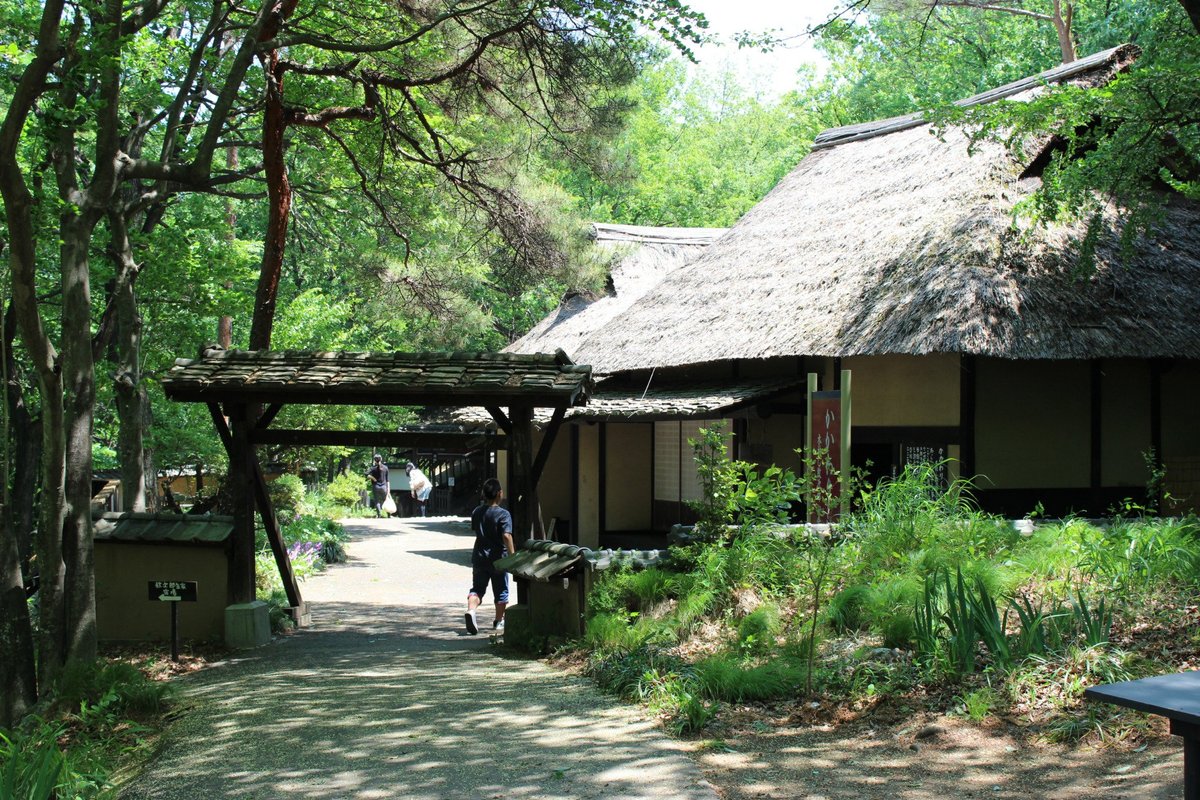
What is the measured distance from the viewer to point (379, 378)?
10039 mm

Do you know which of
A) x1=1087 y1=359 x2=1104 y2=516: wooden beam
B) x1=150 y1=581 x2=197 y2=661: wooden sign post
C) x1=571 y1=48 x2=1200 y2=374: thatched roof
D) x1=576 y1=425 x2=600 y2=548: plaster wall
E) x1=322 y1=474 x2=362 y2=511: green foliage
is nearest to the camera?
x1=150 y1=581 x2=197 y2=661: wooden sign post

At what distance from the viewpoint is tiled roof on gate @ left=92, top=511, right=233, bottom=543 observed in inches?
412

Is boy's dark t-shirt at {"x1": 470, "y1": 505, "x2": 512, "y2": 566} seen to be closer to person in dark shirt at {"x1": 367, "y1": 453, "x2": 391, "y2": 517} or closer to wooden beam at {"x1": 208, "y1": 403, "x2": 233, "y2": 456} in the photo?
wooden beam at {"x1": 208, "y1": 403, "x2": 233, "y2": 456}

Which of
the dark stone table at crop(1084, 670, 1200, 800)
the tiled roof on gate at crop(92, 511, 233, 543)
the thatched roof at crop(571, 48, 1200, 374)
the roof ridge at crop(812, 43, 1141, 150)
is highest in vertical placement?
the roof ridge at crop(812, 43, 1141, 150)

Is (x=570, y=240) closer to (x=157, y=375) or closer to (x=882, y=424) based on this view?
(x=882, y=424)

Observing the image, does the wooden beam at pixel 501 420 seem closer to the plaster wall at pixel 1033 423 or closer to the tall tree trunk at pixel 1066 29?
the plaster wall at pixel 1033 423

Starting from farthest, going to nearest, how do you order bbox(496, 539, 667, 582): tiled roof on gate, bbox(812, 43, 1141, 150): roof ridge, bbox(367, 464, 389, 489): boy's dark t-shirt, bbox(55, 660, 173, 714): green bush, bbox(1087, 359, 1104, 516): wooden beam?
1. bbox(367, 464, 389, 489): boy's dark t-shirt
2. bbox(812, 43, 1141, 150): roof ridge
3. bbox(1087, 359, 1104, 516): wooden beam
4. bbox(496, 539, 667, 582): tiled roof on gate
5. bbox(55, 660, 173, 714): green bush

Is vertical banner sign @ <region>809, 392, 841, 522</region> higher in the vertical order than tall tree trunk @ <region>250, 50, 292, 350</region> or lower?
lower

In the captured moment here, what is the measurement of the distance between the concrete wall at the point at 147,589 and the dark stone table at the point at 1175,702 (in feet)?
29.0

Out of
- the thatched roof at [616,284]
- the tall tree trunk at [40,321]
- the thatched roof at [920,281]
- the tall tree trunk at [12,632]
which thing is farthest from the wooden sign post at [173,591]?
the thatched roof at [616,284]

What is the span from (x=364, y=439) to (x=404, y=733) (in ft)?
15.7

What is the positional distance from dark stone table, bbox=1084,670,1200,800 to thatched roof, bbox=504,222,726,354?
17906 millimetres

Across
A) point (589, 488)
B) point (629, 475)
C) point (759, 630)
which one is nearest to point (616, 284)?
point (629, 475)

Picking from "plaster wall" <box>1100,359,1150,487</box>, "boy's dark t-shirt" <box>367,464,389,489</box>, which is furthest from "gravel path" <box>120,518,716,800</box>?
"boy's dark t-shirt" <box>367,464,389,489</box>
